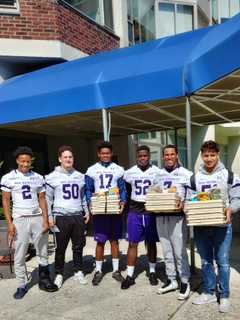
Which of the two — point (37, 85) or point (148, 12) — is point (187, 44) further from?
point (148, 12)

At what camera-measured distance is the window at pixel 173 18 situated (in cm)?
1647

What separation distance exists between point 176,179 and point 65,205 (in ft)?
5.14

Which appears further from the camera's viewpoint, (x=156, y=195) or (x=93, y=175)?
(x=93, y=175)

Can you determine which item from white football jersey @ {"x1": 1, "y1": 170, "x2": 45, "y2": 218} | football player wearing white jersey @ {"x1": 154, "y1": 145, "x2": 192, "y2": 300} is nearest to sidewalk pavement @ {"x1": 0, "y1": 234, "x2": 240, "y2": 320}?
football player wearing white jersey @ {"x1": 154, "y1": 145, "x2": 192, "y2": 300}

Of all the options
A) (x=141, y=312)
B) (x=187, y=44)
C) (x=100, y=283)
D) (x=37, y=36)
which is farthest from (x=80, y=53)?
(x=141, y=312)

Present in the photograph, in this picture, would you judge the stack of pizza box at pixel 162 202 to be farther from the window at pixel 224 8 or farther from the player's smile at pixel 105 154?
the window at pixel 224 8

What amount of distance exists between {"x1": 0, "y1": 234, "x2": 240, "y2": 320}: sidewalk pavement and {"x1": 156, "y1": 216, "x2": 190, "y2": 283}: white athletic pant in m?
0.31

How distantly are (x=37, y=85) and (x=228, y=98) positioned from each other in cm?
358

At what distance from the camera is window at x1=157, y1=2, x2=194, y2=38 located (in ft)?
54.0

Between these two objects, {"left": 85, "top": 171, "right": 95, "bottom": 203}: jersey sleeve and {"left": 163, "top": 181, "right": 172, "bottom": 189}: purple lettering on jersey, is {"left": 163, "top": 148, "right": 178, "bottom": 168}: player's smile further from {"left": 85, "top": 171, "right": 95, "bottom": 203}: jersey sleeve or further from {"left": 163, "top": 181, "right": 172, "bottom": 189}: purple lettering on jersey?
{"left": 85, "top": 171, "right": 95, "bottom": 203}: jersey sleeve

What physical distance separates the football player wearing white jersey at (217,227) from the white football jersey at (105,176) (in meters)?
1.35

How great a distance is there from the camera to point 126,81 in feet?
21.2

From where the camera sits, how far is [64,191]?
5543 mm

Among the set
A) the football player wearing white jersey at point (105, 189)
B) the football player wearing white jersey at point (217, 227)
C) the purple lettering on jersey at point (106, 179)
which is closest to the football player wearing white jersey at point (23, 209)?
A: the football player wearing white jersey at point (105, 189)
